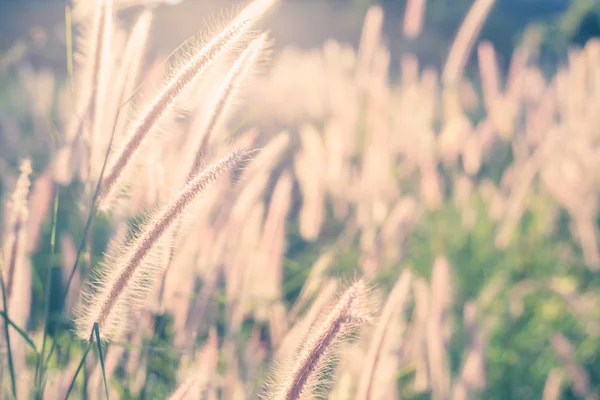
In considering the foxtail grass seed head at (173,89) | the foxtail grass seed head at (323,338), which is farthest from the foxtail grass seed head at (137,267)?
the foxtail grass seed head at (323,338)

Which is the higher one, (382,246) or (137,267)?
(137,267)

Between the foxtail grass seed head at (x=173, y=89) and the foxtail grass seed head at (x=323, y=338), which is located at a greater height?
the foxtail grass seed head at (x=173, y=89)

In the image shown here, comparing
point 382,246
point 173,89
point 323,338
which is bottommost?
point 382,246

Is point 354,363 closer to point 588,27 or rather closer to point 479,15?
point 479,15

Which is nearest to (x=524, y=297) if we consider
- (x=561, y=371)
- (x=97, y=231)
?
(x=561, y=371)

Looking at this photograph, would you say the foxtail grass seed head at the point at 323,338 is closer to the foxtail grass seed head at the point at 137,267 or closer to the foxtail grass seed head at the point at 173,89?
the foxtail grass seed head at the point at 137,267

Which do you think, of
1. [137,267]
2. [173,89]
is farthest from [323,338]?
[173,89]

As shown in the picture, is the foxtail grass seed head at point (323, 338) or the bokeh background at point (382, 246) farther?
the bokeh background at point (382, 246)

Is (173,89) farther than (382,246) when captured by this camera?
No

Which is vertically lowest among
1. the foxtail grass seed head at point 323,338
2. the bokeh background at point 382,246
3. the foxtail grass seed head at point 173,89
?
the bokeh background at point 382,246

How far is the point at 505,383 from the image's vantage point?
2221 millimetres

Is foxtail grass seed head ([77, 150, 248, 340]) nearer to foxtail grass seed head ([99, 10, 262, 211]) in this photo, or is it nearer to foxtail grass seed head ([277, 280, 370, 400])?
foxtail grass seed head ([99, 10, 262, 211])

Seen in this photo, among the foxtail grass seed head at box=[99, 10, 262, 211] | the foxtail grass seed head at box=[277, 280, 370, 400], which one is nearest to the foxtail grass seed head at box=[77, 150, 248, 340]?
the foxtail grass seed head at box=[99, 10, 262, 211]

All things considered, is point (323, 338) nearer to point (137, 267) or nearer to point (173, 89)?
point (137, 267)
